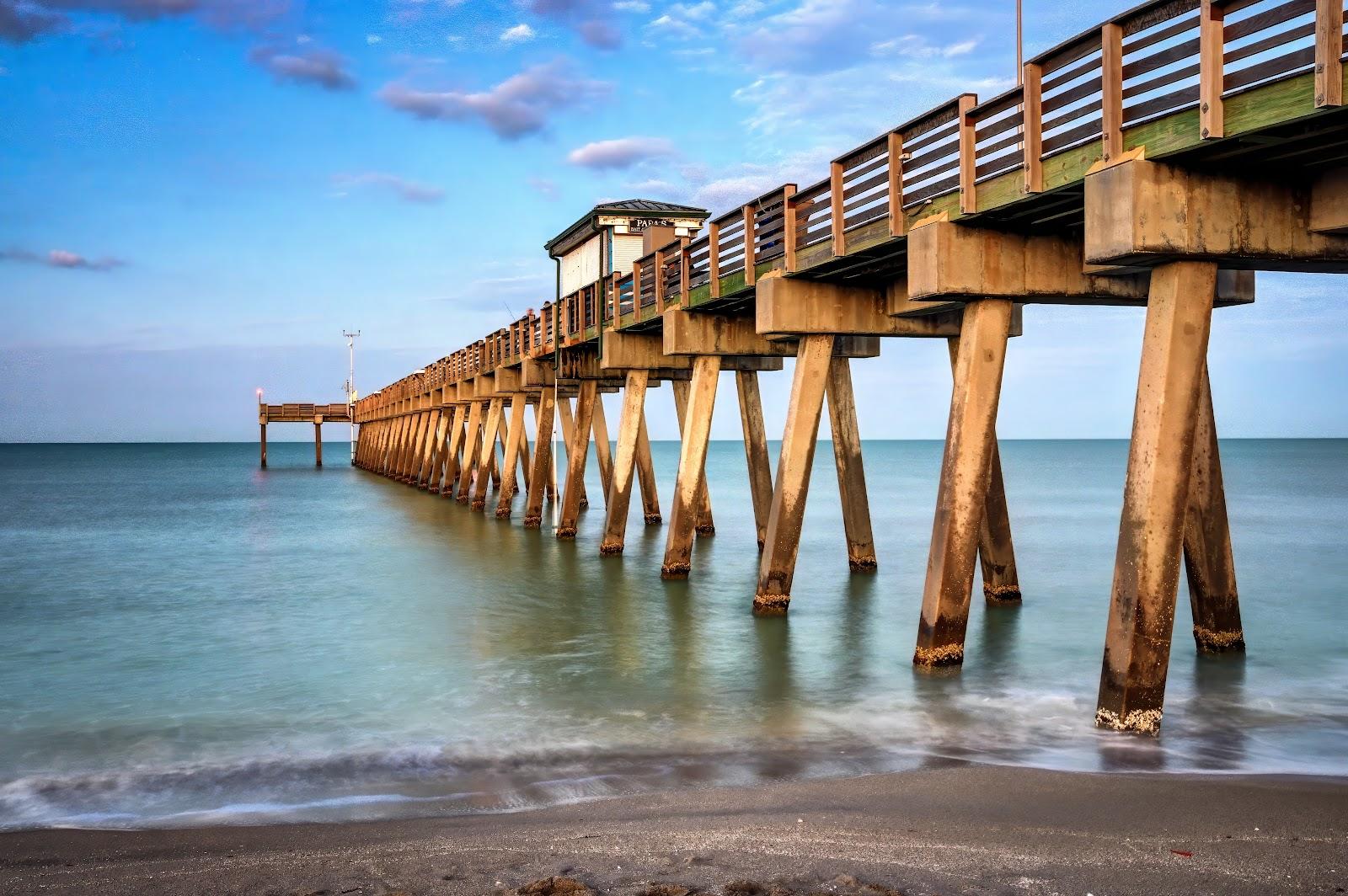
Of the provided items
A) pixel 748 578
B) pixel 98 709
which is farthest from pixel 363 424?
pixel 98 709

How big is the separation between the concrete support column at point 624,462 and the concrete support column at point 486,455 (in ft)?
43.1

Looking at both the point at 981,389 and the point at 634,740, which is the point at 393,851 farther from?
the point at 981,389

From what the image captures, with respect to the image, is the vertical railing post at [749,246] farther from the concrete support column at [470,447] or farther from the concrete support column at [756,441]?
the concrete support column at [470,447]

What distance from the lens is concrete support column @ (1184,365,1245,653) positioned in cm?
988

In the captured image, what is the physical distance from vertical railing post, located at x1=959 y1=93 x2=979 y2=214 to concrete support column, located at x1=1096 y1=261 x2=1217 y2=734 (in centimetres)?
184

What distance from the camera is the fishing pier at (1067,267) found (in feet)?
22.9

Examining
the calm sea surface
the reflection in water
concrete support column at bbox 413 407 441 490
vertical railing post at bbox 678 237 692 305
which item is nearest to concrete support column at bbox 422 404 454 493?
concrete support column at bbox 413 407 441 490

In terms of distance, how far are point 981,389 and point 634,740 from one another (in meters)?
4.00

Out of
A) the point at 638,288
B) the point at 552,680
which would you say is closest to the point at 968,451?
the point at 552,680

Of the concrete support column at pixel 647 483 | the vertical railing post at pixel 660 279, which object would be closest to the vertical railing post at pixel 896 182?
the vertical railing post at pixel 660 279

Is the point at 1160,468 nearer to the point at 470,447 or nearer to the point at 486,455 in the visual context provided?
the point at 486,455

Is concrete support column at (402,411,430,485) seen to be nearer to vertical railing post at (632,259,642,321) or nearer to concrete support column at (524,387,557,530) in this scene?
concrete support column at (524,387,557,530)

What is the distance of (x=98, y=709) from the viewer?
9.99 m

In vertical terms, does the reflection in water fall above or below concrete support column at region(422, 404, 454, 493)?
below
